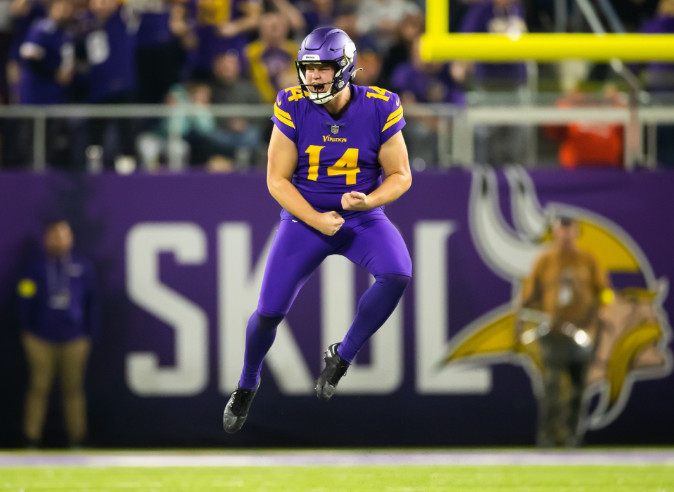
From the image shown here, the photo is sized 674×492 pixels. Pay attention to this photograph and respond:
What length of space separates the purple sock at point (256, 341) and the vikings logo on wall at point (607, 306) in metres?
4.43

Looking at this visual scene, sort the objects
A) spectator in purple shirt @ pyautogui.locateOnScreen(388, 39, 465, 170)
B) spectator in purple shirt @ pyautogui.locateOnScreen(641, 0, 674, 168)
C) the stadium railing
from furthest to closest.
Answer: spectator in purple shirt @ pyautogui.locateOnScreen(388, 39, 465, 170), the stadium railing, spectator in purple shirt @ pyautogui.locateOnScreen(641, 0, 674, 168)

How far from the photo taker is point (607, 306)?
1005 cm

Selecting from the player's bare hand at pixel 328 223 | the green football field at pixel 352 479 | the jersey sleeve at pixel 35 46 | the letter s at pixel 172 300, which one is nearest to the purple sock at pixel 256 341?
the player's bare hand at pixel 328 223

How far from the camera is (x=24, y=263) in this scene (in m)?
10.1

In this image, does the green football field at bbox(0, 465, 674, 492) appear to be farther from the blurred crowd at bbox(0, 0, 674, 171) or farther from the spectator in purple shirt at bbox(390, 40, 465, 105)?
the spectator in purple shirt at bbox(390, 40, 465, 105)

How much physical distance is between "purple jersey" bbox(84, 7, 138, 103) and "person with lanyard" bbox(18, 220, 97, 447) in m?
1.45

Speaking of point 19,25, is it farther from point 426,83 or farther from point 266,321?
point 266,321

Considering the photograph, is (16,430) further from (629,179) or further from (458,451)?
(629,179)

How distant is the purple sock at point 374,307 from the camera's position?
5.54m

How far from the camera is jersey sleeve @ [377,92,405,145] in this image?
5.64 meters

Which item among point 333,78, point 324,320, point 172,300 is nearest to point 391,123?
point 333,78

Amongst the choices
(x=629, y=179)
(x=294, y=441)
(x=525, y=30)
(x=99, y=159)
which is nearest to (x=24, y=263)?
(x=99, y=159)

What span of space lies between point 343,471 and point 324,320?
6.48 feet

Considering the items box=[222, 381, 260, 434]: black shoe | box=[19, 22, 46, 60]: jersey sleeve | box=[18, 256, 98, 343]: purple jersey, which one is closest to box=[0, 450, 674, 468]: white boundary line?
box=[18, 256, 98, 343]: purple jersey
